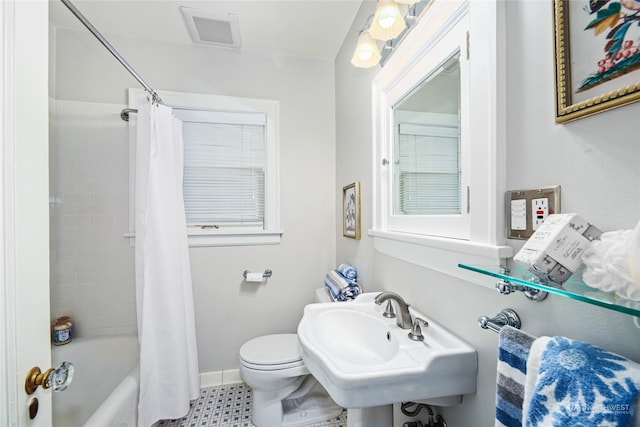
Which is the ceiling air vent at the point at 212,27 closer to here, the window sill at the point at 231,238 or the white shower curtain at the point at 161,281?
the white shower curtain at the point at 161,281

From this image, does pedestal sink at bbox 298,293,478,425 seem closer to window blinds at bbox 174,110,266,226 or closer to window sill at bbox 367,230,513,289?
window sill at bbox 367,230,513,289

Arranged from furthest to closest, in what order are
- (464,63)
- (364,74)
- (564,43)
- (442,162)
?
(364,74) → (442,162) → (464,63) → (564,43)

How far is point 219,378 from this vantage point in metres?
2.00

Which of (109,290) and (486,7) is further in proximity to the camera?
(109,290)

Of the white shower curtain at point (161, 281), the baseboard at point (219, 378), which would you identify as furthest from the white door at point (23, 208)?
the baseboard at point (219, 378)

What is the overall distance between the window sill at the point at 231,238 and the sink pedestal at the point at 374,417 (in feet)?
Result: 4.24

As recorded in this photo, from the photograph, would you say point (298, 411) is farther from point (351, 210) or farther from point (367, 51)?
point (367, 51)

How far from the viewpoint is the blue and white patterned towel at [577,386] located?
383 millimetres

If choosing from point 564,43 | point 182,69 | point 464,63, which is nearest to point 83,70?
point 182,69

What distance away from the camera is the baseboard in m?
1.98

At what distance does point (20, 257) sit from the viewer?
0.56 meters

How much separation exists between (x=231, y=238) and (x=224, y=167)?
540mm

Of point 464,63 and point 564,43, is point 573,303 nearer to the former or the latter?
point 564,43

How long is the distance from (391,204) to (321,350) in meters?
0.77
